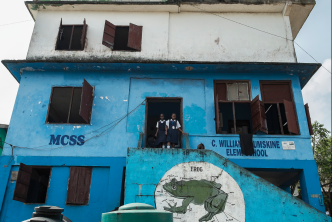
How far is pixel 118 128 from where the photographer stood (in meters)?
9.70

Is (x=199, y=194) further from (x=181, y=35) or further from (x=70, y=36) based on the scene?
(x=70, y=36)

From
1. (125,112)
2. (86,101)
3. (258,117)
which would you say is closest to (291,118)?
(258,117)

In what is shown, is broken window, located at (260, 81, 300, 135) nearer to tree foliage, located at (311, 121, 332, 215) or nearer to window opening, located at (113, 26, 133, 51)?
window opening, located at (113, 26, 133, 51)

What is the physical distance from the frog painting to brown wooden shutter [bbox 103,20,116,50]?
5.68 meters

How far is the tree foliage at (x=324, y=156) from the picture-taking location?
16.6 metres

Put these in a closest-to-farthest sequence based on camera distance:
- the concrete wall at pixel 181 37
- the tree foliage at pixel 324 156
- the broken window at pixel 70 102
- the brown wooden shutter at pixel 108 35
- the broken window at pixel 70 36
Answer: the broken window at pixel 70 102
the brown wooden shutter at pixel 108 35
the concrete wall at pixel 181 37
the broken window at pixel 70 36
the tree foliage at pixel 324 156

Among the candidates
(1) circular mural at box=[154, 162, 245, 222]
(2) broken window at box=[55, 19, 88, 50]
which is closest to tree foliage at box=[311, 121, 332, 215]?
(1) circular mural at box=[154, 162, 245, 222]

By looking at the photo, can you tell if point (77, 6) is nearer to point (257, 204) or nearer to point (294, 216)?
point (257, 204)

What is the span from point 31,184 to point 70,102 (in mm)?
2950

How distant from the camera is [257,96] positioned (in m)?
9.55

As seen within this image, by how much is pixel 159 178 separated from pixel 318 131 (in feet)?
46.9

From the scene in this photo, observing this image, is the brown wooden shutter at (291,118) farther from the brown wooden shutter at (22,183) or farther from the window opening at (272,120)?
the brown wooden shutter at (22,183)

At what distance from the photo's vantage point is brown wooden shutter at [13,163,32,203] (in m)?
8.43

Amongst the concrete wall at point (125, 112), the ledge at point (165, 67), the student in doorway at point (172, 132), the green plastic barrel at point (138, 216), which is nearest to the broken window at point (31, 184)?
the concrete wall at point (125, 112)
